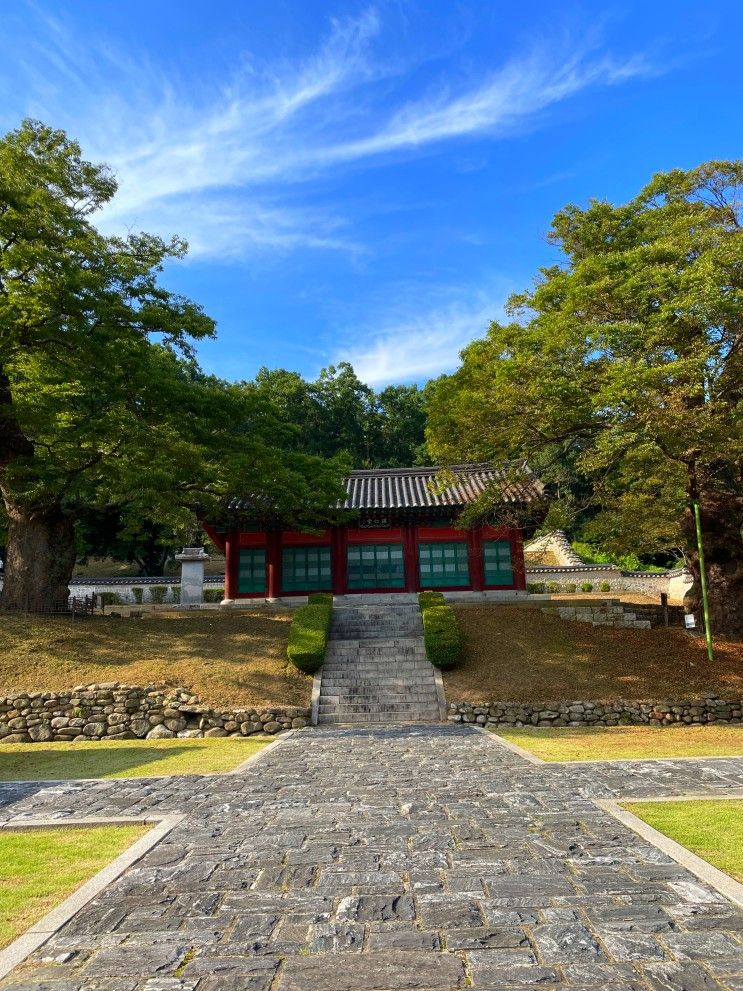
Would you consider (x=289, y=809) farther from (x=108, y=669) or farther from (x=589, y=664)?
(x=589, y=664)

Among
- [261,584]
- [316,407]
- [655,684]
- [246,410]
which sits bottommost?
[655,684]

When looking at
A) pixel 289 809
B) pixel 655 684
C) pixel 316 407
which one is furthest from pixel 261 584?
pixel 316 407

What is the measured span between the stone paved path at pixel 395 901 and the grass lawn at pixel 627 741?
2338mm

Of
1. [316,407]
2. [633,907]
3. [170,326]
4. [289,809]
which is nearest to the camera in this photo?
[633,907]

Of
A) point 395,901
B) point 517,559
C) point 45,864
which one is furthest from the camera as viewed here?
point 517,559

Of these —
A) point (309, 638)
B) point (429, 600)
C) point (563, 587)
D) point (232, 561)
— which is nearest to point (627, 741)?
point (309, 638)

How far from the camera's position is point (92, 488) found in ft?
55.5

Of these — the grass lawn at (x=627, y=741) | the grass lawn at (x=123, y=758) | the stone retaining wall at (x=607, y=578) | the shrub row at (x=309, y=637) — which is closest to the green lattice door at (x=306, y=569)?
the shrub row at (x=309, y=637)

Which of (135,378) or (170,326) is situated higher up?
(170,326)

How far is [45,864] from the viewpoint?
4.97 metres

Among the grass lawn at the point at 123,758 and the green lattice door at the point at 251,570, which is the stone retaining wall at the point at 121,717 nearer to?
the grass lawn at the point at 123,758

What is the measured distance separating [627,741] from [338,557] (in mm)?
14030

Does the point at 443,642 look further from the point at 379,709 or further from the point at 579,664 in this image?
the point at 579,664

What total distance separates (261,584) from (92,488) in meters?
8.51
